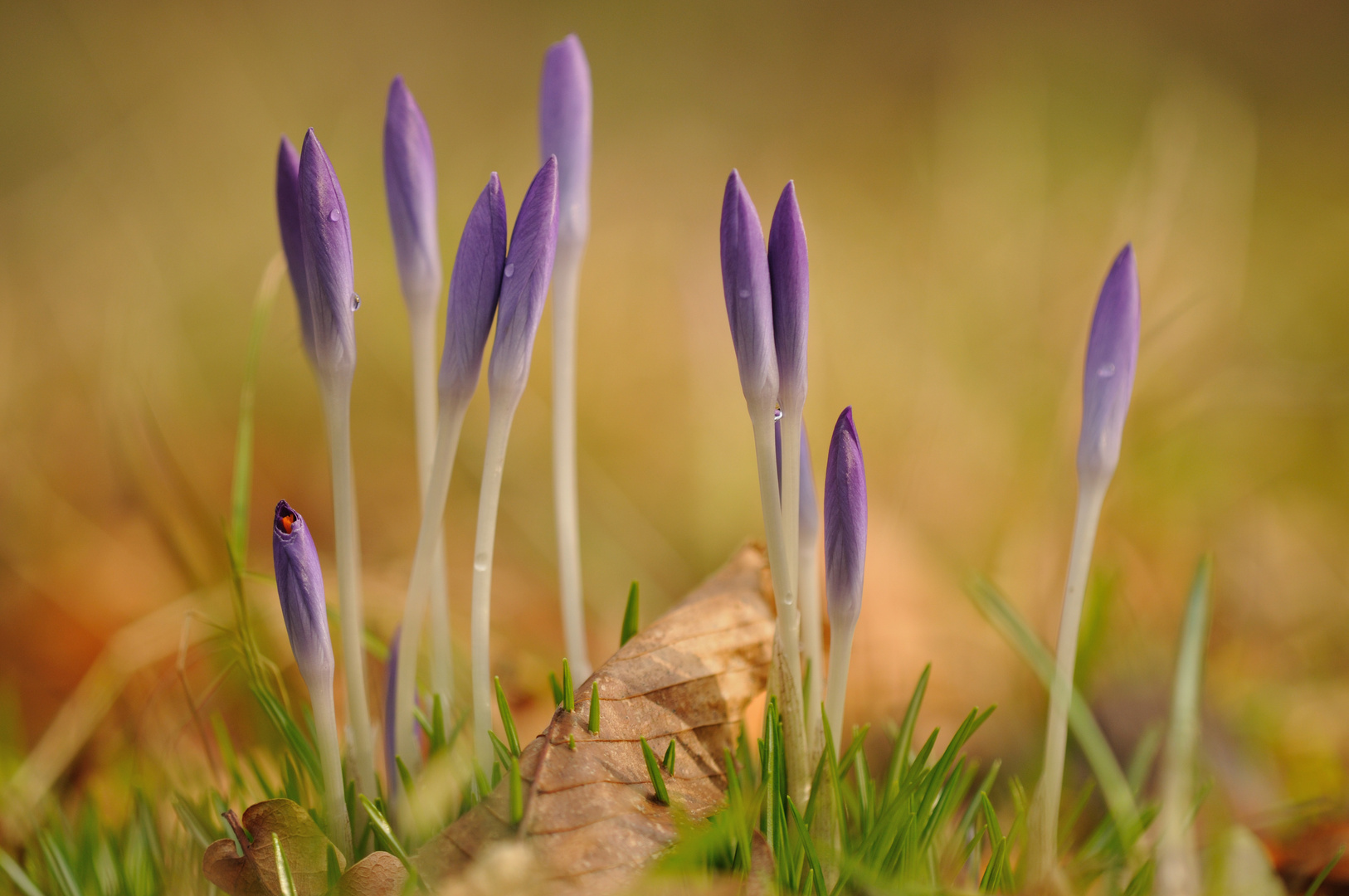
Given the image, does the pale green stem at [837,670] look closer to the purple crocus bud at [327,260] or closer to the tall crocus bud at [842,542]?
the tall crocus bud at [842,542]

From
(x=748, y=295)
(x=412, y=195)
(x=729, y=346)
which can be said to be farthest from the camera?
(x=729, y=346)

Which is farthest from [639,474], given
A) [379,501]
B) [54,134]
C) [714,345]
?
[54,134]

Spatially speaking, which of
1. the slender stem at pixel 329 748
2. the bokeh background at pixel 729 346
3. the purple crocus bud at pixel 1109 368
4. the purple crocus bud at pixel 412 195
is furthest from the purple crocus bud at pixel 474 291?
the bokeh background at pixel 729 346

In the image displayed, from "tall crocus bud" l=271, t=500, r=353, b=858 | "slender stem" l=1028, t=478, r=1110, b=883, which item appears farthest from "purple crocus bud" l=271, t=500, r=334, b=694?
"slender stem" l=1028, t=478, r=1110, b=883

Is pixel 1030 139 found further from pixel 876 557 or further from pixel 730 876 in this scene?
pixel 730 876

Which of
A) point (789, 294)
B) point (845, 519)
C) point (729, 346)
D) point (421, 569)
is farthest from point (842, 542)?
point (729, 346)

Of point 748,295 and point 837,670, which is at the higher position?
point 748,295

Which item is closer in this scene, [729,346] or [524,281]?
[524,281]

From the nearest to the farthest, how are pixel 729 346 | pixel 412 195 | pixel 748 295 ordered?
1. pixel 748 295
2. pixel 412 195
3. pixel 729 346

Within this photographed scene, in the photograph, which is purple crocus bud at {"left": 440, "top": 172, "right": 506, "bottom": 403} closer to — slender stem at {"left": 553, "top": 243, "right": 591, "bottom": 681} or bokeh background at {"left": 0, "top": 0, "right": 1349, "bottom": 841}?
slender stem at {"left": 553, "top": 243, "right": 591, "bottom": 681}

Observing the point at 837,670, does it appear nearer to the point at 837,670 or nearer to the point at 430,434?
the point at 837,670
